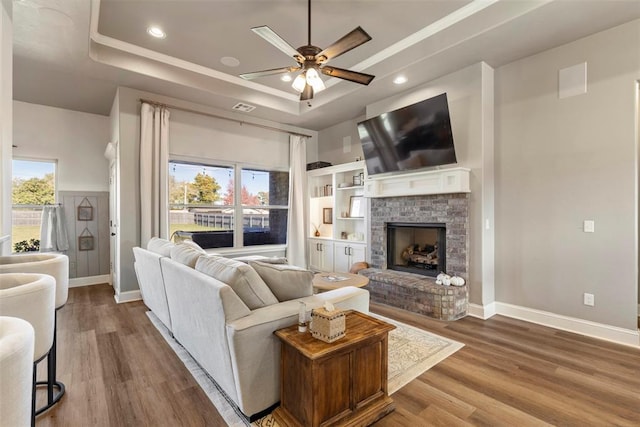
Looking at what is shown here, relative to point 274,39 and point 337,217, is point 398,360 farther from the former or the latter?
point 337,217

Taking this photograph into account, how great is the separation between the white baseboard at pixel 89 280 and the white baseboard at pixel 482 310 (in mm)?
5870

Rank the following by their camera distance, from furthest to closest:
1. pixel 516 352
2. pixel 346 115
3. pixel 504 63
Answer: pixel 346 115 < pixel 504 63 < pixel 516 352

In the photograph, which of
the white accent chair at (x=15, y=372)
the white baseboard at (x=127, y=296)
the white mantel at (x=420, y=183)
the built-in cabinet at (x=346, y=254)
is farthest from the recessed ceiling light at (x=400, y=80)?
the white baseboard at (x=127, y=296)

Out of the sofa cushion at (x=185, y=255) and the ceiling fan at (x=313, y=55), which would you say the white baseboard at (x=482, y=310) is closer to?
the ceiling fan at (x=313, y=55)

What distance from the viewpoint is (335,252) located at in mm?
5609

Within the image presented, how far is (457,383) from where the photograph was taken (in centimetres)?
223

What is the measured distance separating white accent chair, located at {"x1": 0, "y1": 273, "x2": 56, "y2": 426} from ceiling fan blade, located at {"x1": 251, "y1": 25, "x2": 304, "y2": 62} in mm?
2092

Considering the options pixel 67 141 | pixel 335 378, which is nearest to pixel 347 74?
pixel 335 378

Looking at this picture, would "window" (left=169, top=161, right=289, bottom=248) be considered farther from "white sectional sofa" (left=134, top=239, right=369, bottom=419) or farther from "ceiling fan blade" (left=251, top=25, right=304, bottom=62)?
"ceiling fan blade" (left=251, top=25, right=304, bottom=62)

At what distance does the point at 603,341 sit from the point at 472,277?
126 cm

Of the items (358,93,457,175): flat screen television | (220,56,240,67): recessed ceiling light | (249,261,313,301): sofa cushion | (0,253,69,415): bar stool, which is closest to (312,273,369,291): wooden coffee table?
(249,261,313,301): sofa cushion

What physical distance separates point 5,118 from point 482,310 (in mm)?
4776

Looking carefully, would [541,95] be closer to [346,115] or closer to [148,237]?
[346,115]

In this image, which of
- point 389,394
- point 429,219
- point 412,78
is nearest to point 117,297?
point 389,394
